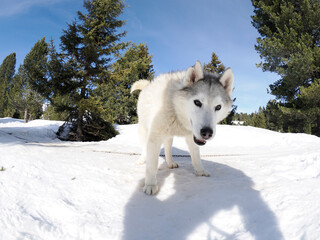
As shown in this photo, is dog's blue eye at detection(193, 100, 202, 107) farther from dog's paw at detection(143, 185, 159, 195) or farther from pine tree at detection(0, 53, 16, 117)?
pine tree at detection(0, 53, 16, 117)

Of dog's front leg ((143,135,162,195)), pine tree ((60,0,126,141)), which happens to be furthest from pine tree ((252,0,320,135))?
dog's front leg ((143,135,162,195))

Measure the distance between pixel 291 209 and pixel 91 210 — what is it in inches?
88.2

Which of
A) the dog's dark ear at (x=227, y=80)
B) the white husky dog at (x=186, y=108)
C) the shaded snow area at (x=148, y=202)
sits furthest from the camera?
the dog's dark ear at (x=227, y=80)

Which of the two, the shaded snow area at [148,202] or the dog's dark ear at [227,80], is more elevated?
the dog's dark ear at [227,80]

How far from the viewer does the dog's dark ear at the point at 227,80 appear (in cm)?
309

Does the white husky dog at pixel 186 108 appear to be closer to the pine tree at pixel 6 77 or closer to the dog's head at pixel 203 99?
the dog's head at pixel 203 99

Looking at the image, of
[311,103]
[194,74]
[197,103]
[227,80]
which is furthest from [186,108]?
[311,103]

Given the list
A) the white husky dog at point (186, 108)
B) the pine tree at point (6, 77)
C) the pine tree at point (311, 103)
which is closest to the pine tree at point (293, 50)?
the pine tree at point (311, 103)

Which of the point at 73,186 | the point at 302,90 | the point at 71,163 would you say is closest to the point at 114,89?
the point at 71,163

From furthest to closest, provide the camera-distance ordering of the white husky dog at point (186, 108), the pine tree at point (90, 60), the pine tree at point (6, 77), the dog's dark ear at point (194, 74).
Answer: the pine tree at point (6, 77), the pine tree at point (90, 60), the dog's dark ear at point (194, 74), the white husky dog at point (186, 108)

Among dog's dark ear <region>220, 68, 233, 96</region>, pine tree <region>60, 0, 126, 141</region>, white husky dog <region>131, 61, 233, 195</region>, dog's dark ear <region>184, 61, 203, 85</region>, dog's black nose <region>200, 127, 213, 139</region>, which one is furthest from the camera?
pine tree <region>60, 0, 126, 141</region>

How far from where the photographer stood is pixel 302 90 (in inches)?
483

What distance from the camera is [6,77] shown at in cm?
4066

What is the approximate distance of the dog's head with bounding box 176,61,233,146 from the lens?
250cm
